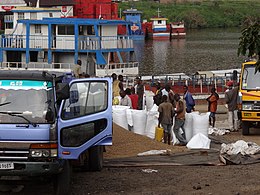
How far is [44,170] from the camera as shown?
10164 millimetres

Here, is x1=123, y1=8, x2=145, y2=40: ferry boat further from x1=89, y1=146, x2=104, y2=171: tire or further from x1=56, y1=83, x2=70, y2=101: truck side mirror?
x1=56, y1=83, x2=70, y2=101: truck side mirror

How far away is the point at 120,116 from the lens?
17531mm

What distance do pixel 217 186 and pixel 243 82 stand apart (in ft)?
Result: 30.6

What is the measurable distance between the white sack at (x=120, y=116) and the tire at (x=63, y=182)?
685 cm

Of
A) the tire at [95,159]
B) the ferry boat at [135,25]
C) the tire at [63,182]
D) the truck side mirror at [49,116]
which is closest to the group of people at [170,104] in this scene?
the tire at [95,159]

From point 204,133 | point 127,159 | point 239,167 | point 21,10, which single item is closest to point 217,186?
point 239,167

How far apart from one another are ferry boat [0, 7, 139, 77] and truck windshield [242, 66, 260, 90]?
1669 cm

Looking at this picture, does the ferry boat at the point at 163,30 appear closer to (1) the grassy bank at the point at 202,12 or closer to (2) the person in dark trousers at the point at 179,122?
(1) the grassy bank at the point at 202,12

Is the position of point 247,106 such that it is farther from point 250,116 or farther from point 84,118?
point 84,118

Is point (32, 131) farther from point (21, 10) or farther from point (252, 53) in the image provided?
point (21, 10)

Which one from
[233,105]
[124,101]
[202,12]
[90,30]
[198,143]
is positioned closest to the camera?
[198,143]

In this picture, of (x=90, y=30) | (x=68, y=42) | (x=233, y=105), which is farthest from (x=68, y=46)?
(x=233, y=105)

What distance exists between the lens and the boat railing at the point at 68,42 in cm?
3769

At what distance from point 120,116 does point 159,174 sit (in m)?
4.87
